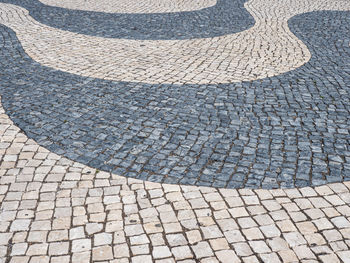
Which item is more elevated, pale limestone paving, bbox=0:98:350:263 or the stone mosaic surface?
the stone mosaic surface

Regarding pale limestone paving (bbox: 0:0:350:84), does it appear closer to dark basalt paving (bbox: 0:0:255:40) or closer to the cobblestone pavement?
the cobblestone pavement

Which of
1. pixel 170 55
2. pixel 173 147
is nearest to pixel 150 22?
pixel 170 55

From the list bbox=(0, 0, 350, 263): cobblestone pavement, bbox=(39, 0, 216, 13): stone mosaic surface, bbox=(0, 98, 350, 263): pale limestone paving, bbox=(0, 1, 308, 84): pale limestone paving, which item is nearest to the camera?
bbox=(0, 98, 350, 263): pale limestone paving

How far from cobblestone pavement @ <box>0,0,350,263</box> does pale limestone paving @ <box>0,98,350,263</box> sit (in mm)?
17

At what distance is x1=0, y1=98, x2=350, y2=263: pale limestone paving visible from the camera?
399cm

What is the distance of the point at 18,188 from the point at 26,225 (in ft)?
2.35

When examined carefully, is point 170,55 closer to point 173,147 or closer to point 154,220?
point 173,147

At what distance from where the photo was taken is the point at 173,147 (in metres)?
5.77

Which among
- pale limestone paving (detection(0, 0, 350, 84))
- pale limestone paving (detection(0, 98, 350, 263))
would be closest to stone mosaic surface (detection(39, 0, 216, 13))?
pale limestone paving (detection(0, 0, 350, 84))

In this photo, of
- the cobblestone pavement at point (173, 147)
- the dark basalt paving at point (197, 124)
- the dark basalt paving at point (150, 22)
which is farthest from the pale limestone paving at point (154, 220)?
the dark basalt paving at point (150, 22)

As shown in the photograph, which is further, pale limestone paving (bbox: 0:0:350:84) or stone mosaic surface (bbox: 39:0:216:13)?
stone mosaic surface (bbox: 39:0:216:13)

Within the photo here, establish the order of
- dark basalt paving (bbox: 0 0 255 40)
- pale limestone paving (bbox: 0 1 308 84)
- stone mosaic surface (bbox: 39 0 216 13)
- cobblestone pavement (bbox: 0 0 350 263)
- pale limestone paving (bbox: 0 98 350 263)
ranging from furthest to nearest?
stone mosaic surface (bbox: 39 0 216 13)
dark basalt paving (bbox: 0 0 255 40)
pale limestone paving (bbox: 0 1 308 84)
cobblestone pavement (bbox: 0 0 350 263)
pale limestone paving (bbox: 0 98 350 263)

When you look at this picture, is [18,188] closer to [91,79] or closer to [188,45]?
[91,79]

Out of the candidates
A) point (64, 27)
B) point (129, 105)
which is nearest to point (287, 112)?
point (129, 105)
